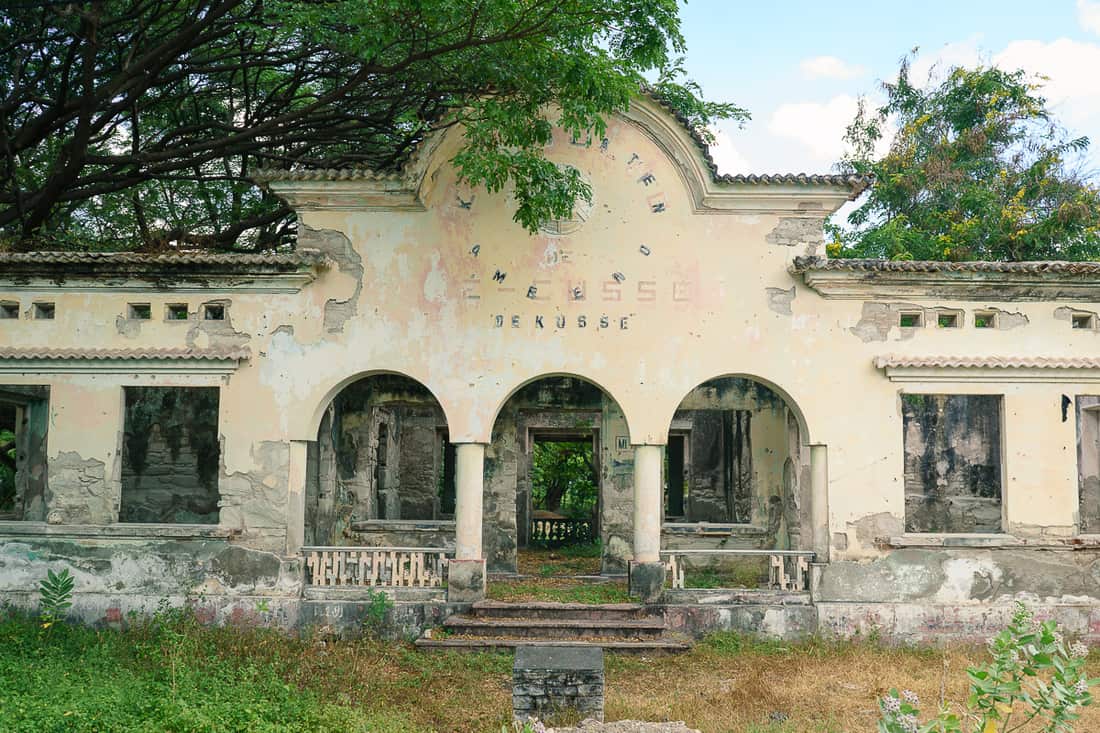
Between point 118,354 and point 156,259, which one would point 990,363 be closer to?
point 156,259

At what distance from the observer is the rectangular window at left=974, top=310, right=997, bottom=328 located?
38.7 feet

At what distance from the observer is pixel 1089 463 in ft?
52.2

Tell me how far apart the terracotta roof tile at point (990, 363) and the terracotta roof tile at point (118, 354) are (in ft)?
27.3

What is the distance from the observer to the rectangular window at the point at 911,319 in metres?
11.8

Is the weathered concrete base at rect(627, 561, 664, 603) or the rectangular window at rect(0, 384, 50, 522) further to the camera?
the rectangular window at rect(0, 384, 50, 522)

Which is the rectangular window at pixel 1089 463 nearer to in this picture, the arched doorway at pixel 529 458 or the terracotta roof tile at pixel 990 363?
the terracotta roof tile at pixel 990 363

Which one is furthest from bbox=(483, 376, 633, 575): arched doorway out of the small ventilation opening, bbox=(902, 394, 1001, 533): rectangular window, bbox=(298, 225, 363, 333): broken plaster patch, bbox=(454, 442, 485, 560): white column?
bbox=(902, 394, 1001, 533): rectangular window

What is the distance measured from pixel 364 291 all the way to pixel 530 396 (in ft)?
13.5

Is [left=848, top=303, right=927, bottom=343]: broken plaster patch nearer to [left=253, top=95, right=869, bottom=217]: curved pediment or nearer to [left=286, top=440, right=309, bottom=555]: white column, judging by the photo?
[left=253, top=95, right=869, bottom=217]: curved pediment

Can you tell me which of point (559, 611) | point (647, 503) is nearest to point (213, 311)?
point (559, 611)

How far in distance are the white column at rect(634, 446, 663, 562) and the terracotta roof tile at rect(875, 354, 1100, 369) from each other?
3.16 meters

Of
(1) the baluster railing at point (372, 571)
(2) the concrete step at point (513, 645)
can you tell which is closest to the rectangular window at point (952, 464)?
(2) the concrete step at point (513, 645)

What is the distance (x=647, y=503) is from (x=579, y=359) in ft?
6.63

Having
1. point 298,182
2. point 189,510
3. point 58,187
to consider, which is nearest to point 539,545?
point 189,510
